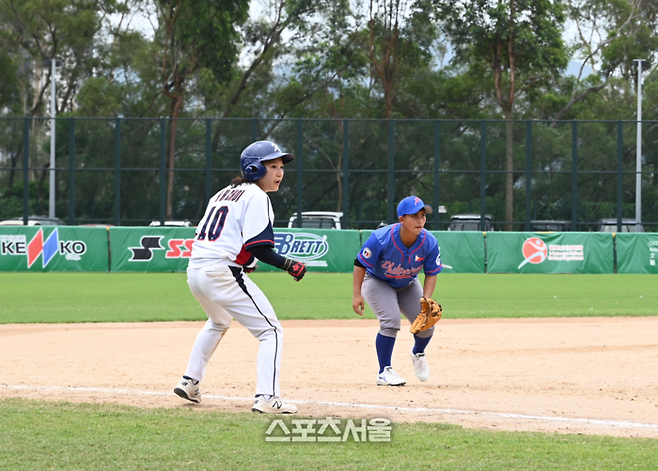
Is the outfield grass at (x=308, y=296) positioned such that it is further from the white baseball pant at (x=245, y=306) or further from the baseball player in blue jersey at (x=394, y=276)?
the white baseball pant at (x=245, y=306)

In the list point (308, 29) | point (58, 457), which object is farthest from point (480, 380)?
point (308, 29)

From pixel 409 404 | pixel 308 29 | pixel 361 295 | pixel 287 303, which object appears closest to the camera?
pixel 409 404

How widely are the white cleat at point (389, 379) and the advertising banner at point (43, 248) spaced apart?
18.9m

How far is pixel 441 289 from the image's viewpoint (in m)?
19.4

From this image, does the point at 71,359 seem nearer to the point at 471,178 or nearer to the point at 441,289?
the point at 441,289

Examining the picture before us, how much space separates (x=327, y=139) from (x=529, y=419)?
1073 inches

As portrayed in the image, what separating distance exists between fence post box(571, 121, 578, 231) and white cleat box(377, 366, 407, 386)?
83.9 feet

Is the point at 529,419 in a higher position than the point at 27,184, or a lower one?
lower

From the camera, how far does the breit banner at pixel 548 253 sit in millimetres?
24906

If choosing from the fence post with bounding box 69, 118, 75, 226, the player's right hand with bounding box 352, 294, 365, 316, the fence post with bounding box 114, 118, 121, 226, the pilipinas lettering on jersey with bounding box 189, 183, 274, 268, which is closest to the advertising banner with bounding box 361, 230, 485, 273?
the fence post with bounding box 114, 118, 121, 226

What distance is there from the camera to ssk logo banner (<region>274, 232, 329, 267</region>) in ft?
Answer: 80.3

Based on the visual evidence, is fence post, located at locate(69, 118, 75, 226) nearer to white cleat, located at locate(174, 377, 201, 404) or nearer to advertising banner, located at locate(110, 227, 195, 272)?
advertising banner, located at locate(110, 227, 195, 272)

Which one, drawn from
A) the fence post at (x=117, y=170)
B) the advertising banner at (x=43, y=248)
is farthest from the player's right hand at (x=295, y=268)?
the fence post at (x=117, y=170)

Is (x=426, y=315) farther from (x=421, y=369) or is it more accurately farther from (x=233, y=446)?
(x=233, y=446)
